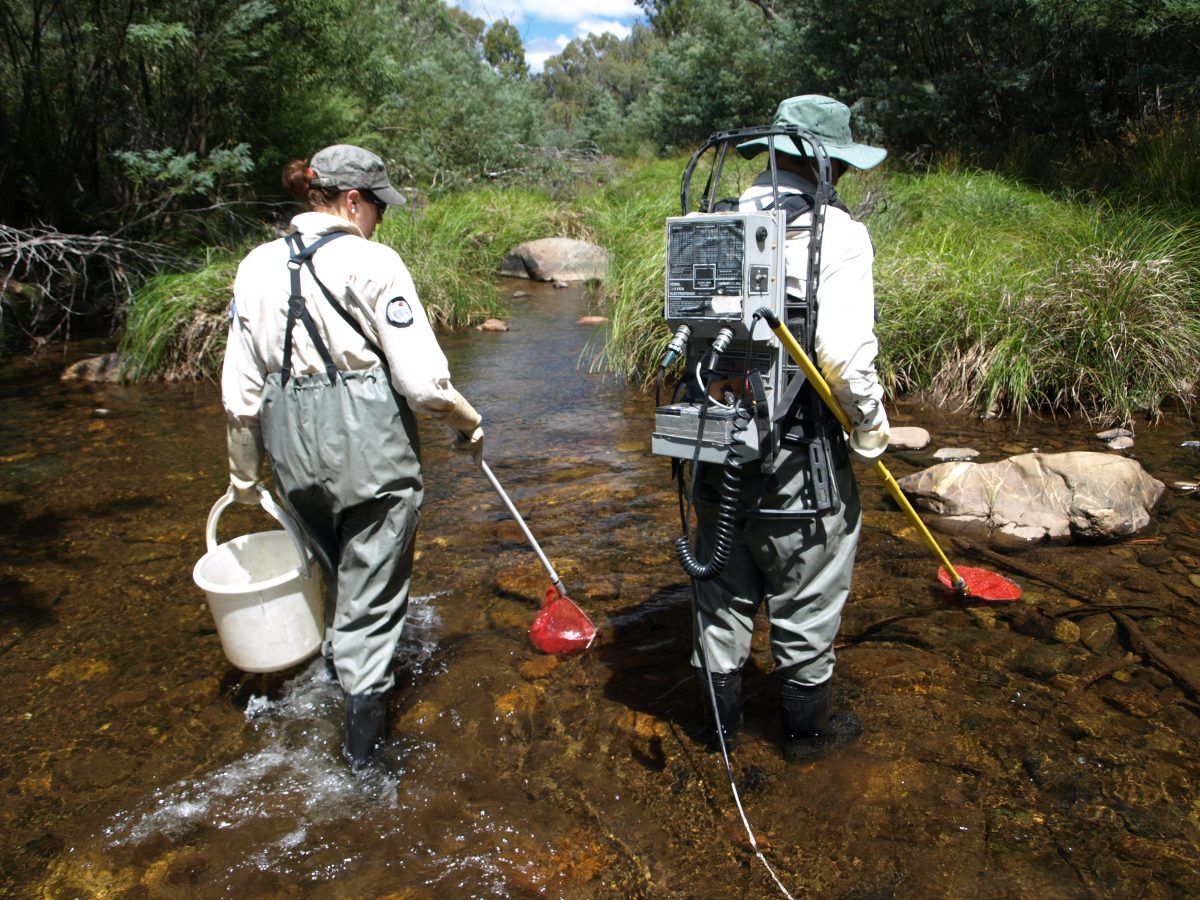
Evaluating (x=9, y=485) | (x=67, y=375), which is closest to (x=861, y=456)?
(x=9, y=485)

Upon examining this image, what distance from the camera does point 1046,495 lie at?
4777 millimetres

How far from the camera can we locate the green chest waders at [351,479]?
2744mm

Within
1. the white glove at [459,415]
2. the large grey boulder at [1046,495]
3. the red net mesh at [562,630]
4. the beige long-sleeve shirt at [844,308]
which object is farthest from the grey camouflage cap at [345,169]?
the large grey boulder at [1046,495]

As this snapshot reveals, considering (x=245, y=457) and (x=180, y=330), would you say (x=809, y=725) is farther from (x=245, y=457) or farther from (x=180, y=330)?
(x=180, y=330)

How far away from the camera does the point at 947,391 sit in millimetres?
6625

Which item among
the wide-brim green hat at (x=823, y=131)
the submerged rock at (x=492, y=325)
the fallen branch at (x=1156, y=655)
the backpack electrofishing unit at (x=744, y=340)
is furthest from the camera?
the submerged rock at (x=492, y=325)

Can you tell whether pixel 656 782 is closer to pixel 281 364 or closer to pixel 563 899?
pixel 563 899

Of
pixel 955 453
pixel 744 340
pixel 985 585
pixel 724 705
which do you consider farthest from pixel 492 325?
pixel 744 340

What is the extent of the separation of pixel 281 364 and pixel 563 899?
176cm

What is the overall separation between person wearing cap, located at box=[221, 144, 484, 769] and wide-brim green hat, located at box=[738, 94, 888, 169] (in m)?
1.16

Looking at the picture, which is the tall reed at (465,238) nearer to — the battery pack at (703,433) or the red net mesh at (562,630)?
the red net mesh at (562,630)

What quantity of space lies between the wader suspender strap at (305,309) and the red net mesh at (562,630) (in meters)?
1.51

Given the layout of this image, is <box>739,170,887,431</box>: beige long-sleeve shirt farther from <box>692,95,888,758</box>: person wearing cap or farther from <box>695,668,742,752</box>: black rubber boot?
<box>695,668,742,752</box>: black rubber boot

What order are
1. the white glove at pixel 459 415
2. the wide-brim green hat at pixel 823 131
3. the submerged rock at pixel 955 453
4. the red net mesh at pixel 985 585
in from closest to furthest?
1. the wide-brim green hat at pixel 823 131
2. the white glove at pixel 459 415
3. the red net mesh at pixel 985 585
4. the submerged rock at pixel 955 453
